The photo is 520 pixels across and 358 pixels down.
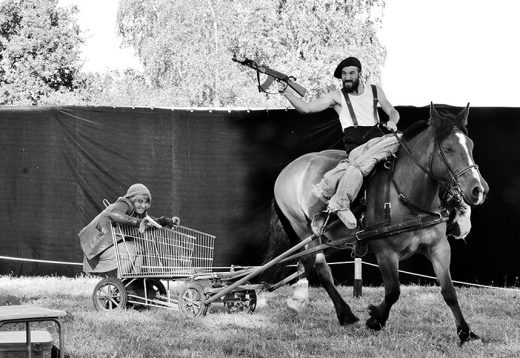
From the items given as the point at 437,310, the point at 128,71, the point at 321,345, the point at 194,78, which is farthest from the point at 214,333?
the point at 128,71

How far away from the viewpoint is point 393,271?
7395 millimetres

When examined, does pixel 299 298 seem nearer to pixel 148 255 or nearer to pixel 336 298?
pixel 336 298

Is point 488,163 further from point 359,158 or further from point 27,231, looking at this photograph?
point 27,231

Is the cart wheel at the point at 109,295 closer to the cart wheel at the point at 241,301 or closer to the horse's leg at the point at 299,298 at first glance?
the cart wheel at the point at 241,301

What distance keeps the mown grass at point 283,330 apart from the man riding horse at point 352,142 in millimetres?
846

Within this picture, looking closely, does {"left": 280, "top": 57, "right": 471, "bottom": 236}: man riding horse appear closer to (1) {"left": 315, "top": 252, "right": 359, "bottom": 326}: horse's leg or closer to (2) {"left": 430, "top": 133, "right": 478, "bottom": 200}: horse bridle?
(2) {"left": 430, "top": 133, "right": 478, "bottom": 200}: horse bridle

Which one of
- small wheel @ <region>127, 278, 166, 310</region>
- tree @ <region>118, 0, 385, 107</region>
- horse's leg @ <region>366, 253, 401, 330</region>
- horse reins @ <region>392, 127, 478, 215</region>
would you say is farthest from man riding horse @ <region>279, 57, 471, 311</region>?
tree @ <region>118, 0, 385, 107</region>

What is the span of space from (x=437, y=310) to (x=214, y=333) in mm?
2717

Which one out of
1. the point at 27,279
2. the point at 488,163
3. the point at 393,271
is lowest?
the point at 27,279

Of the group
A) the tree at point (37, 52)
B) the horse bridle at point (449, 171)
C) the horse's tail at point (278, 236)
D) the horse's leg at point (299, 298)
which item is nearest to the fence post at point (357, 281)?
the horse's tail at point (278, 236)

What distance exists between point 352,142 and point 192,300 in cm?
217

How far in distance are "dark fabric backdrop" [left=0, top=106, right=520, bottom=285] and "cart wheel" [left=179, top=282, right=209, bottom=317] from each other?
2.95 m

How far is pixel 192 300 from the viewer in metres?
8.38

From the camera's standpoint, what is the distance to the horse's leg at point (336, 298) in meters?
8.00
